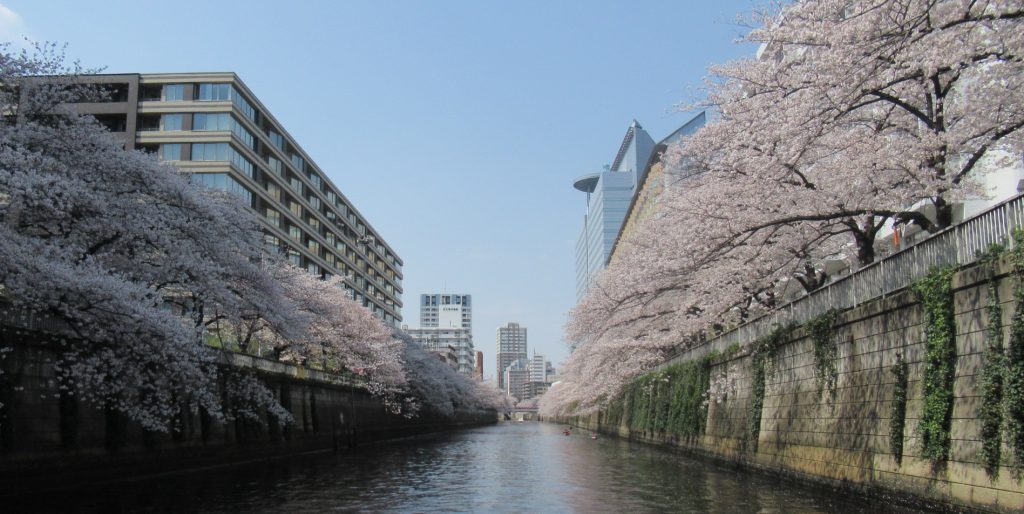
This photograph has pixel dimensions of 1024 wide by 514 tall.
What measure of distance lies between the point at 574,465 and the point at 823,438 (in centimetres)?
1361

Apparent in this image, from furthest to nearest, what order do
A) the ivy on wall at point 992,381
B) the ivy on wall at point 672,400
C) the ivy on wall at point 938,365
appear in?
the ivy on wall at point 672,400 → the ivy on wall at point 938,365 → the ivy on wall at point 992,381

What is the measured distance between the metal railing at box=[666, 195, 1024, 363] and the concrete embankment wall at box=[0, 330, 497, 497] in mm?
20421

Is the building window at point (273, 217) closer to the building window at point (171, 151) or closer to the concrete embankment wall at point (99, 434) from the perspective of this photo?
the building window at point (171, 151)

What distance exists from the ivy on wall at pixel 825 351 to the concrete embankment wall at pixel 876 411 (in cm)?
17

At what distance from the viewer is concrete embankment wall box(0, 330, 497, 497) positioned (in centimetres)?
2161

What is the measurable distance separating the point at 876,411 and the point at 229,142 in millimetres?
63846

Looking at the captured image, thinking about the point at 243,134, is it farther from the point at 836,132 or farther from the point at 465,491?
the point at 836,132

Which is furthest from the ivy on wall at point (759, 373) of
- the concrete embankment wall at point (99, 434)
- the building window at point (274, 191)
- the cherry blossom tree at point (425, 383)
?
the building window at point (274, 191)

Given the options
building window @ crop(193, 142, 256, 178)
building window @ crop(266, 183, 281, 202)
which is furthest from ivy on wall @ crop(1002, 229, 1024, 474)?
building window @ crop(266, 183, 281, 202)

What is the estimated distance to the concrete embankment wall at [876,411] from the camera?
45.8 feet

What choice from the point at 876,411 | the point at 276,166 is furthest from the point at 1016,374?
the point at 276,166

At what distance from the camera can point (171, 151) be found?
233 ft

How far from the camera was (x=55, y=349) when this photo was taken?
2377cm

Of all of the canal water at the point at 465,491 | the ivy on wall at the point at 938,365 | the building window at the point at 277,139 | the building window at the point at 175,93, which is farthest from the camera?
the building window at the point at 277,139
